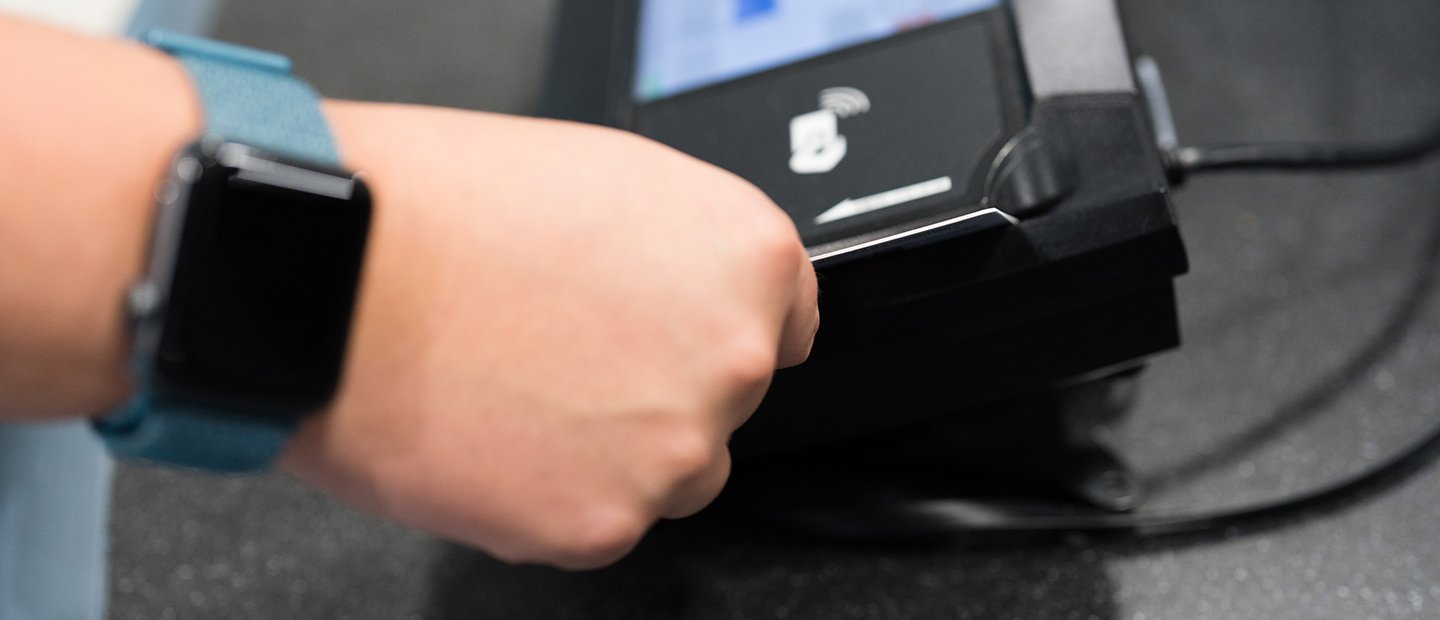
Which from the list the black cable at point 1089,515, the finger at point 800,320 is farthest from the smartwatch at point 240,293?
the black cable at point 1089,515

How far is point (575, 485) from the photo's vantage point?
0.25 meters

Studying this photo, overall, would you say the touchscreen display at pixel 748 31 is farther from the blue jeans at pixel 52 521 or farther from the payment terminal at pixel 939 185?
the blue jeans at pixel 52 521

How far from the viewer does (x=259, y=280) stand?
23 centimetres

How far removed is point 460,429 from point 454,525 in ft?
0.08

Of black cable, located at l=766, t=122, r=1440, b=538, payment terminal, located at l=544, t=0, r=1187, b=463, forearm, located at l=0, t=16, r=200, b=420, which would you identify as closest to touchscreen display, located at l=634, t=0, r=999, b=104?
payment terminal, located at l=544, t=0, r=1187, b=463

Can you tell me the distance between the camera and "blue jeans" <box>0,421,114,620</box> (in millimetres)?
397

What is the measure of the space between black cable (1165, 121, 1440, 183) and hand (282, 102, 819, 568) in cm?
22

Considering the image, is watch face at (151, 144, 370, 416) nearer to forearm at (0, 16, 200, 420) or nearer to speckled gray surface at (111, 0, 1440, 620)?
forearm at (0, 16, 200, 420)

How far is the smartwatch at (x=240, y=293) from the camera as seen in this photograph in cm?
22

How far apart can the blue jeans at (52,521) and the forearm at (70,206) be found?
199mm

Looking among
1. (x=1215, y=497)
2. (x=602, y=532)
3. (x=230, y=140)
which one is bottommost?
(x=1215, y=497)

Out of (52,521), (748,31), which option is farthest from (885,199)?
(52,521)

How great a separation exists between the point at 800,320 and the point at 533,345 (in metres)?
0.07

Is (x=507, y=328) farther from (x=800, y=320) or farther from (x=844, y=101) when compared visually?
(x=844, y=101)
